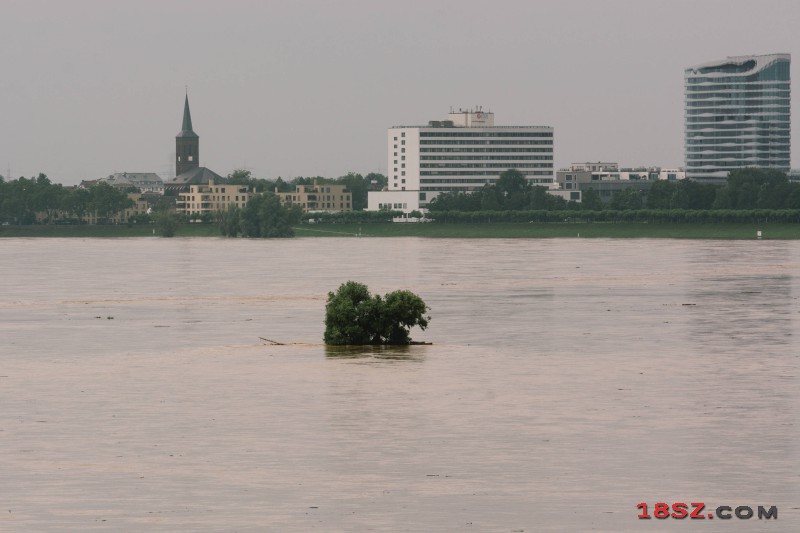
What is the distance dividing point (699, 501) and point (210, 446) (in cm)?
847

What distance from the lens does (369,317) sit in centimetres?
4247

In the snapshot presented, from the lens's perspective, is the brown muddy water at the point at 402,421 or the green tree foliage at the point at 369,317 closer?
the brown muddy water at the point at 402,421

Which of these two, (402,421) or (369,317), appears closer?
(402,421)

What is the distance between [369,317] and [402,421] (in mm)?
16020

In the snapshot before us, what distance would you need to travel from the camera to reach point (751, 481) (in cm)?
2034

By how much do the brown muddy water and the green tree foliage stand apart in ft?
3.14

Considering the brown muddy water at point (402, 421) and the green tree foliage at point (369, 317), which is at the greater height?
the green tree foliage at point (369, 317)

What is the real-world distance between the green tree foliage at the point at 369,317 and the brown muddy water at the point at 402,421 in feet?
3.14

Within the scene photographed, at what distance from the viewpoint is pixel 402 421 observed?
2653 centimetres

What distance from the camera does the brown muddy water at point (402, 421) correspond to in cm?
1873

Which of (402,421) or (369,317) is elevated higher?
(369,317)

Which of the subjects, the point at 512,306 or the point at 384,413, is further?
the point at 512,306

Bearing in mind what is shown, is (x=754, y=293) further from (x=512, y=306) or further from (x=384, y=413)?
(x=384, y=413)

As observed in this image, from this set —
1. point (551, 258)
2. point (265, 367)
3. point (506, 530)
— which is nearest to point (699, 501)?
point (506, 530)
